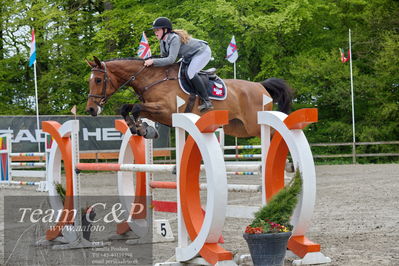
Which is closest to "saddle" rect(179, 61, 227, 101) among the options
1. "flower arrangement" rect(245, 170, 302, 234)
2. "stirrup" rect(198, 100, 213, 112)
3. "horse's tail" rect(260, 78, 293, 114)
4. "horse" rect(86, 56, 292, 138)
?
"horse" rect(86, 56, 292, 138)

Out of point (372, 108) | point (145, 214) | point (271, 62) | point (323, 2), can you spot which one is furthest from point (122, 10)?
point (145, 214)

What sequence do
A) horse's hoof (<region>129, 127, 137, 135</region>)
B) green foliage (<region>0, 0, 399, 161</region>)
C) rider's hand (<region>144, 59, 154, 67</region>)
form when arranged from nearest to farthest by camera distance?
horse's hoof (<region>129, 127, 137, 135</region>) < rider's hand (<region>144, 59, 154, 67</region>) < green foliage (<region>0, 0, 399, 161</region>)

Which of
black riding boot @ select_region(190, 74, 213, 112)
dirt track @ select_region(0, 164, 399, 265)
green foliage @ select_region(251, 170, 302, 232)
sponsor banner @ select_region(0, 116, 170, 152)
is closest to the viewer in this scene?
green foliage @ select_region(251, 170, 302, 232)

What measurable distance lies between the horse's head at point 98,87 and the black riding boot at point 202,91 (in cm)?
96

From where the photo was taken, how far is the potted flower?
12.8ft

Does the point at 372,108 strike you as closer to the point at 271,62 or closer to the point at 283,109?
the point at 271,62

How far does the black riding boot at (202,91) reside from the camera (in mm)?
7469

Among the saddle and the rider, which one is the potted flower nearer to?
the rider

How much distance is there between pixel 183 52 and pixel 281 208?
12.3 feet

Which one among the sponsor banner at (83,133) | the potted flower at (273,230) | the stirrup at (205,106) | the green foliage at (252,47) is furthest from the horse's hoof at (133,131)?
the green foliage at (252,47)

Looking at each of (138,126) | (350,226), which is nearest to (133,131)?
(138,126)

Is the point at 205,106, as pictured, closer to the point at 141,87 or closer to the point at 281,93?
the point at 141,87

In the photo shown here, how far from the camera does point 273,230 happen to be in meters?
3.94

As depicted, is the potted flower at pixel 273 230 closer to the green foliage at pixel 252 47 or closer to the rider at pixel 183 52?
the rider at pixel 183 52
